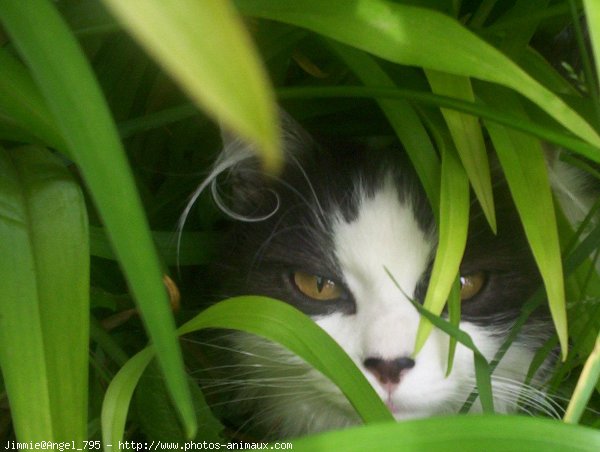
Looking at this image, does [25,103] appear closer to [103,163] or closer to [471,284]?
[103,163]


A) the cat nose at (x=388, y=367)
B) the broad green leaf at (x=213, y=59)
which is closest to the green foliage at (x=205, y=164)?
the broad green leaf at (x=213, y=59)

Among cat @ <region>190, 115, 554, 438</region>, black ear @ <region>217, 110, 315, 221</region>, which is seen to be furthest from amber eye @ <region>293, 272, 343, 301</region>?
black ear @ <region>217, 110, 315, 221</region>

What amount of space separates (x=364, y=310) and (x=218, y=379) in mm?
257

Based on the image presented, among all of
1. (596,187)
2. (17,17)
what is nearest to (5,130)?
(17,17)

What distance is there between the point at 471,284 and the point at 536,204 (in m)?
0.25

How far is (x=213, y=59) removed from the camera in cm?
28

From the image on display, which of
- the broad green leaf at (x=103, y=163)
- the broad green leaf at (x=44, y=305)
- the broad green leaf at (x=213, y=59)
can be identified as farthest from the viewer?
the broad green leaf at (x=44, y=305)

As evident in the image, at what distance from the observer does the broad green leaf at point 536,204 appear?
26.9 inches

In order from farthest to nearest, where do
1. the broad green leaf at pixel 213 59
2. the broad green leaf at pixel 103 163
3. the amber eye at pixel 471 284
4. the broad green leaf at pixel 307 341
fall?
the amber eye at pixel 471 284
the broad green leaf at pixel 307 341
the broad green leaf at pixel 103 163
the broad green leaf at pixel 213 59

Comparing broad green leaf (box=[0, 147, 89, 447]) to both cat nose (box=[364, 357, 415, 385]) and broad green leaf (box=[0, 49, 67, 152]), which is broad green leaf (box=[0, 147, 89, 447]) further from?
cat nose (box=[364, 357, 415, 385])

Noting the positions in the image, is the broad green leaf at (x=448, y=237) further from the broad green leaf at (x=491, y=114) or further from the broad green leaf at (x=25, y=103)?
the broad green leaf at (x=25, y=103)

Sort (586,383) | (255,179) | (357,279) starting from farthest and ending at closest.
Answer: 1. (255,179)
2. (357,279)
3. (586,383)

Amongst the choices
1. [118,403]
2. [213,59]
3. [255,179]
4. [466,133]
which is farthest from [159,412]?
[213,59]

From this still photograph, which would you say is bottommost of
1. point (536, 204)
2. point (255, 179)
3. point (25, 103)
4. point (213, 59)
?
point (213, 59)
